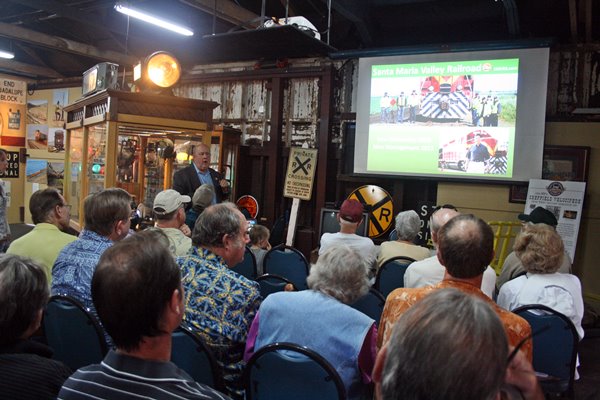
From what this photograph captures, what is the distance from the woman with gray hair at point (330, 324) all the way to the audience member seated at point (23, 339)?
0.73 m

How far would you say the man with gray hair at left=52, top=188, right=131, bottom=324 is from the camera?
2240 millimetres

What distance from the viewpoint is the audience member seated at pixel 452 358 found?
703 millimetres

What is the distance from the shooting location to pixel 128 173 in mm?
5473

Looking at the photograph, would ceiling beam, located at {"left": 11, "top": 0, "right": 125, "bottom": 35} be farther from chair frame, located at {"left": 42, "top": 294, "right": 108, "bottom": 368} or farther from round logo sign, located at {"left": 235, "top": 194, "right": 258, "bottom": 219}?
chair frame, located at {"left": 42, "top": 294, "right": 108, "bottom": 368}

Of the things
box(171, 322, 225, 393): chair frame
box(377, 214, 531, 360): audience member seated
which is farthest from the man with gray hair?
box(377, 214, 531, 360): audience member seated

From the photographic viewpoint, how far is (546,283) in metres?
2.61

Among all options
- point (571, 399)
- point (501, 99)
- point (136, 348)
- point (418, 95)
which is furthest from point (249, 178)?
point (136, 348)

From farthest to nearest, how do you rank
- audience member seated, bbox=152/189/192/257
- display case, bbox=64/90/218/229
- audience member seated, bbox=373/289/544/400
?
1. display case, bbox=64/90/218/229
2. audience member seated, bbox=152/189/192/257
3. audience member seated, bbox=373/289/544/400

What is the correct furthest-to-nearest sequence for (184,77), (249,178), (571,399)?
(184,77) < (249,178) < (571,399)

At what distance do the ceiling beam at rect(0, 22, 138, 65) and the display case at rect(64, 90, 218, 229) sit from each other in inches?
101

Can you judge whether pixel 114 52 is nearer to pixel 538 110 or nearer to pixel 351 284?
pixel 538 110

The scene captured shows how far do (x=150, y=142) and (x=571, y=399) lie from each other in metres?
4.70

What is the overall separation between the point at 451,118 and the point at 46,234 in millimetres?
4737

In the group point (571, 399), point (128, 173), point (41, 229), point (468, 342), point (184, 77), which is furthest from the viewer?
point (184, 77)
